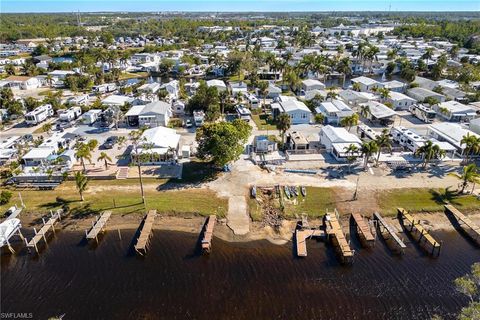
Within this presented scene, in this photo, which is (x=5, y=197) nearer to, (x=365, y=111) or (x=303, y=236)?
(x=303, y=236)

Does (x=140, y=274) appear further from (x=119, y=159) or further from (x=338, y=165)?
(x=338, y=165)

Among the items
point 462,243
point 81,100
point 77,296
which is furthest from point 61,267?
point 81,100

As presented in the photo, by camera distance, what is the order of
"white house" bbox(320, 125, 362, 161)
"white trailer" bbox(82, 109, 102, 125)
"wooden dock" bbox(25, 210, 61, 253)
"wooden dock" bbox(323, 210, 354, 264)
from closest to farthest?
"wooden dock" bbox(323, 210, 354, 264), "wooden dock" bbox(25, 210, 61, 253), "white house" bbox(320, 125, 362, 161), "white trailer" bbox(82, 109, 102, 125)

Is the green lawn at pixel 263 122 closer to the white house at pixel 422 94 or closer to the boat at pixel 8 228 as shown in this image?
the white house at pixel 422 94

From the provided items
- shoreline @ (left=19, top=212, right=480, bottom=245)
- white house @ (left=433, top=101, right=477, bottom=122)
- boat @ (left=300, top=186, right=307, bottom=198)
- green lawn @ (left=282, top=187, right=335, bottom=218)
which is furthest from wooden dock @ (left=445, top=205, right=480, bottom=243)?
white house @ (left=433, top=101, right=477, bottom=122)

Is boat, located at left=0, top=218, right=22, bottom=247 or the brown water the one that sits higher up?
boat, located at left=0, top=218, right=22, bottom=247

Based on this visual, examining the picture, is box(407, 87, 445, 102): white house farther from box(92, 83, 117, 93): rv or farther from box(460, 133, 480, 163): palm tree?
box(92, 83, 117, 93): rv

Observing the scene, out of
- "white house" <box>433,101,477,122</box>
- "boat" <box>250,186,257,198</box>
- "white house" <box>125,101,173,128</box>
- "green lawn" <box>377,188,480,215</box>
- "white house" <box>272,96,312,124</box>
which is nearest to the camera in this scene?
"green lawn" <box>377,188,480,215</box>
